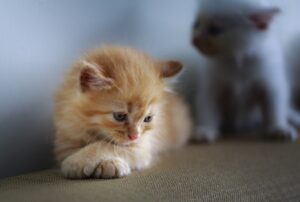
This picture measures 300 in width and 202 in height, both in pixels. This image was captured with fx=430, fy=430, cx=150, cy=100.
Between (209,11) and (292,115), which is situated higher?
(209,11)

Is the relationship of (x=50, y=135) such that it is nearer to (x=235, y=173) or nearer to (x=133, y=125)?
(x=133, y=125)

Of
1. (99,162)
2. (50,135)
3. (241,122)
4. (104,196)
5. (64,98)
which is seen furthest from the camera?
(241,122)

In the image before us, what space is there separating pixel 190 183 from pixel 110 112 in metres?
0.29

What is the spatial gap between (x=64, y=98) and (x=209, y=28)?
2.38 feet

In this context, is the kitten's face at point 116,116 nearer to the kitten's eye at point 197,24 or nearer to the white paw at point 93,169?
the white paw at point 93,169

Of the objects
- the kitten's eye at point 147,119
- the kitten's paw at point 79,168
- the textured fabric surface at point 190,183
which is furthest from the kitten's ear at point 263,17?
the kitten's paw at point 79,168

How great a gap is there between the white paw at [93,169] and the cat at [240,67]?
2.05ft

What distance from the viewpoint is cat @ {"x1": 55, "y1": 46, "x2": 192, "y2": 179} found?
3.87ft

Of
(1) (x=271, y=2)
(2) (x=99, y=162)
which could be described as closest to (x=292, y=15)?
(1) (x=271, y=2)

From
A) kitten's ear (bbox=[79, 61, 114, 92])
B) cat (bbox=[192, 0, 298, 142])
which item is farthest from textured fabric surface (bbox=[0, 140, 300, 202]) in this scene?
cat (bbox=[192, 0, 298, 142])

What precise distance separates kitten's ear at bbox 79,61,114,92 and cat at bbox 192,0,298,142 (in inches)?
25.5

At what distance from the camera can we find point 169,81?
1.42 m

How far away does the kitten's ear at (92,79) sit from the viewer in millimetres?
1164

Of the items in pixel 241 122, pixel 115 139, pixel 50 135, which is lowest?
pixel 241 122
